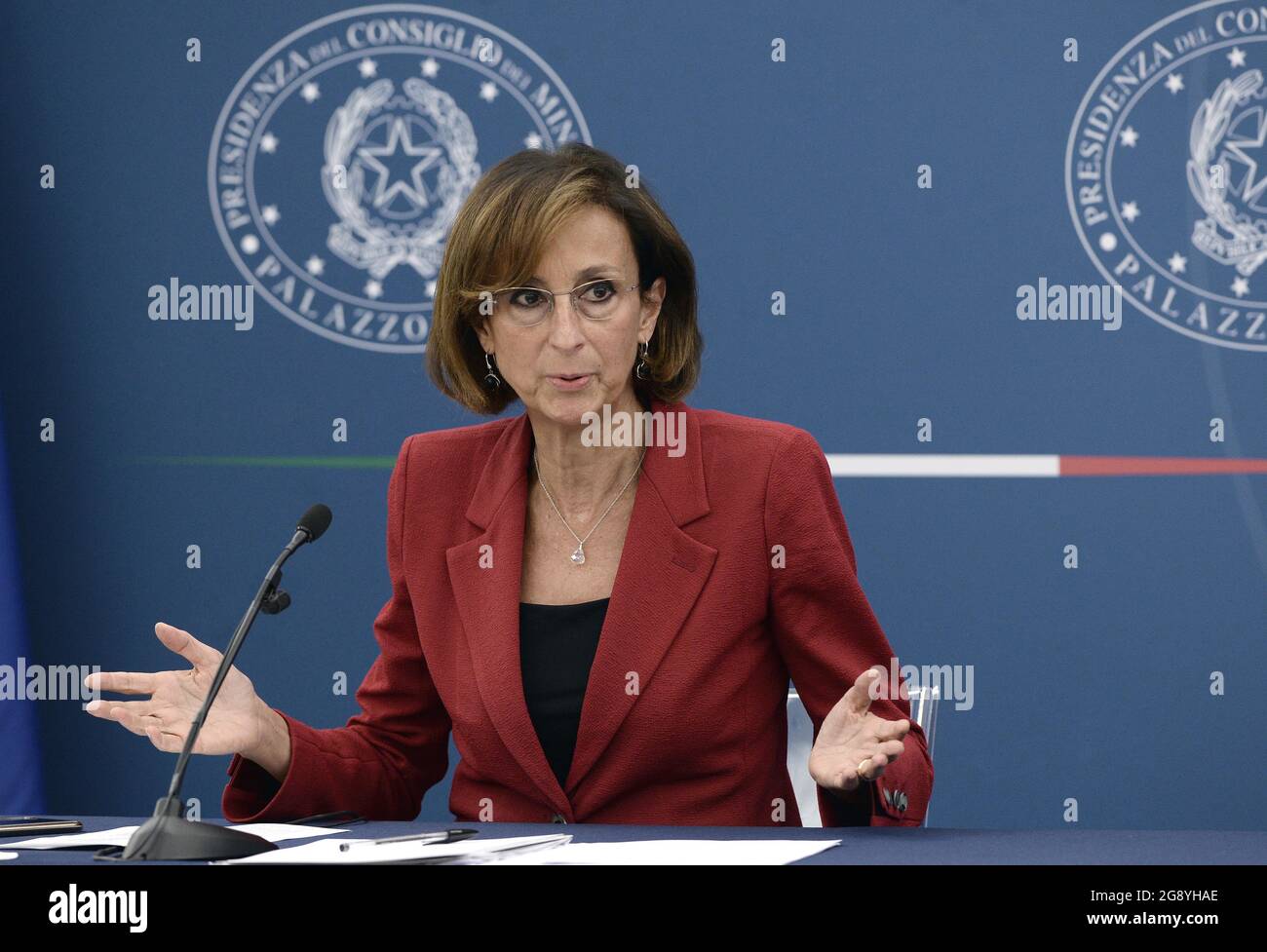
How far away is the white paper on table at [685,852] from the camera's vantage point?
1.28m

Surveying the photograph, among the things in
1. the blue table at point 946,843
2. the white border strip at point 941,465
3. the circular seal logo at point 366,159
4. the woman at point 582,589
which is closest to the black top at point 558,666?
the woman at point 582,589

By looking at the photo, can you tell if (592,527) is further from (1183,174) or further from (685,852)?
(1183,174)

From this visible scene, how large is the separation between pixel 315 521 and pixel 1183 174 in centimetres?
241

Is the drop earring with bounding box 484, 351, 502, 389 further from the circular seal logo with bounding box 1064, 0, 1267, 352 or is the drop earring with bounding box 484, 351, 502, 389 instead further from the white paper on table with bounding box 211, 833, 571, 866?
the circular seal logo with bounding box 1064, 0, 1267, 352

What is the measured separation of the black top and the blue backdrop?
1398mm

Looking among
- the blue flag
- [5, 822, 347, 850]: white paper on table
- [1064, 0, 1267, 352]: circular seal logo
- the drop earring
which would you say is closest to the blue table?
[5, 822, 347, 850]: white paper on table

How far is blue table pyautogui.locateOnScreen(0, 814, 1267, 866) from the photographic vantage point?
4.28 ft

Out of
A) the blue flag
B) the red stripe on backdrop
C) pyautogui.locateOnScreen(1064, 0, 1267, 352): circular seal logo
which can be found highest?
pyautogui.locateOnScreen(1064, 0, 1267, 352): circular seal logo

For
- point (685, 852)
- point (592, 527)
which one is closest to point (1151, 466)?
point (592, 527)

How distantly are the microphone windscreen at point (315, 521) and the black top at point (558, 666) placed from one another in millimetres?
431

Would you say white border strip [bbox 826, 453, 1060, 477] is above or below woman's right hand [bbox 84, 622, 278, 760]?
above

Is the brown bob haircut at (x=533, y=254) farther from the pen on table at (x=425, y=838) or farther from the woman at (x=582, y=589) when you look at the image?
the pen on table at (x=425, y=838)

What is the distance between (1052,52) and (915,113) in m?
0.35
